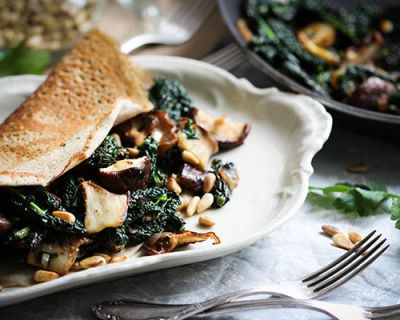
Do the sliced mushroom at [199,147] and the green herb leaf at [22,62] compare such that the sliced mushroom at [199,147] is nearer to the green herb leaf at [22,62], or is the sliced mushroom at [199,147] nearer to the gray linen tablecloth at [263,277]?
the gray linen tablecloth at [263,277]

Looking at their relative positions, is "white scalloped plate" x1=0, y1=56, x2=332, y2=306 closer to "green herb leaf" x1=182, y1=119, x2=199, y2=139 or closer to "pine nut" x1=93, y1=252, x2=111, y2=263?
"pine nut" x1=93, y1=252, x2=111, y2=263

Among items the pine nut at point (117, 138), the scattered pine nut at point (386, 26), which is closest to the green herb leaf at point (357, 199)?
the pine nut at point (117, 138)

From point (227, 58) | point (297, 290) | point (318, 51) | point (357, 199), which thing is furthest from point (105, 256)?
point (318, 51)

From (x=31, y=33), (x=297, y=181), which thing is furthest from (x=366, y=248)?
(x=31, y=33)

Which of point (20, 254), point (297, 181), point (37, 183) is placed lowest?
point (297, 181)

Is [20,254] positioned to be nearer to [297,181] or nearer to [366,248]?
[297,181]

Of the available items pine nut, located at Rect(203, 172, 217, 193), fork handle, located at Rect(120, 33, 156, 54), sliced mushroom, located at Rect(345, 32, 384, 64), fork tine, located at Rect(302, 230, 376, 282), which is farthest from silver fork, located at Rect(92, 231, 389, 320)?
fork handle, located at Rect(120, 33, 156, 54)
